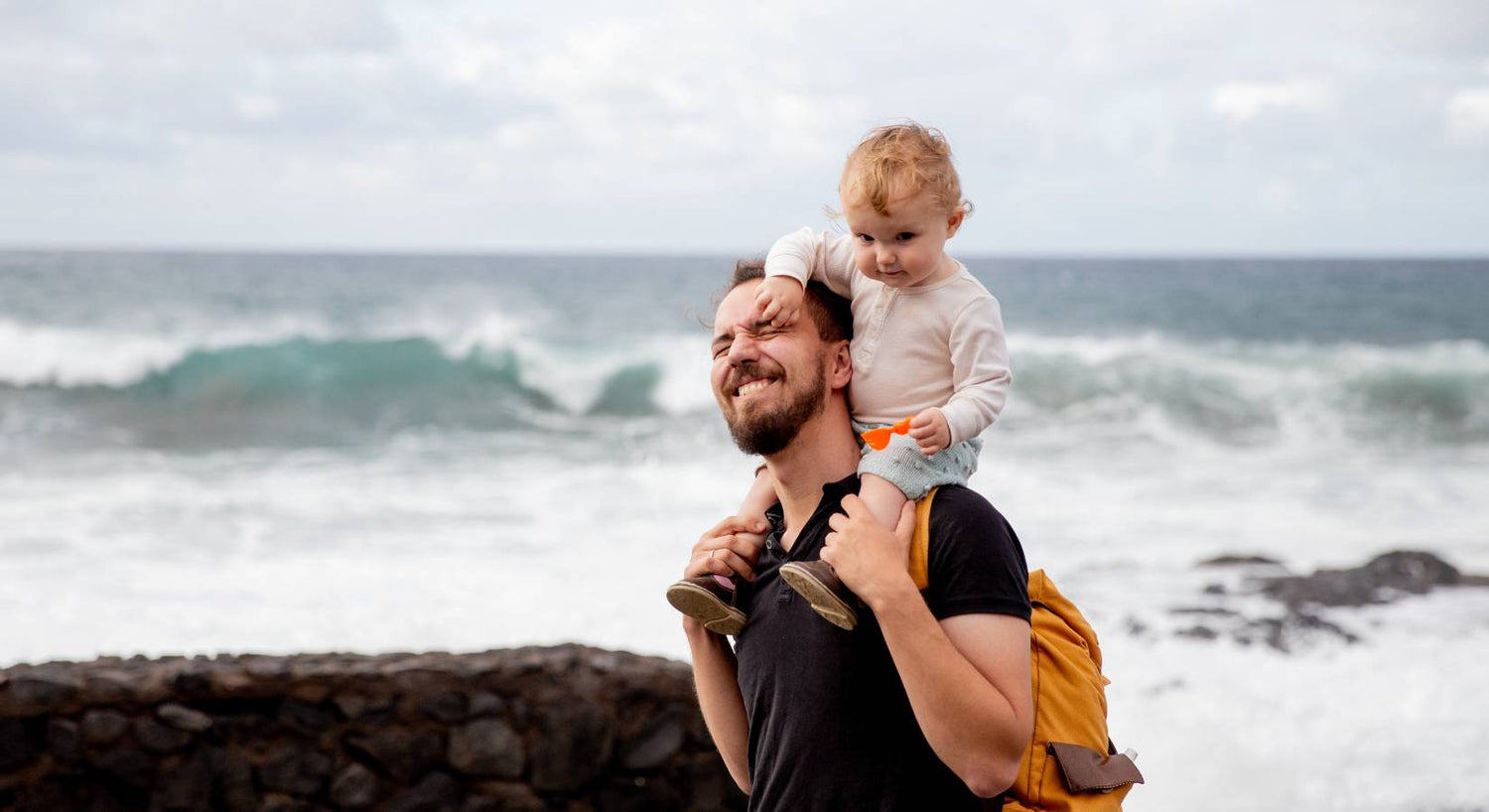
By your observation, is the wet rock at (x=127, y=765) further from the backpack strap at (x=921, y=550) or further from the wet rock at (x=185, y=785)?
the backpack strap at (x=921, y=550)

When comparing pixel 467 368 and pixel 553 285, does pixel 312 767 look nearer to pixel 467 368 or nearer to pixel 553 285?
pixel 467 368

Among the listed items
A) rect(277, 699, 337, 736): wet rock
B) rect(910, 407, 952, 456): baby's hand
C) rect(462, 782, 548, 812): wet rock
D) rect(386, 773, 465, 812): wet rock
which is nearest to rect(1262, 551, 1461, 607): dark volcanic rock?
rect(462, 782, 548, 812): wet rock

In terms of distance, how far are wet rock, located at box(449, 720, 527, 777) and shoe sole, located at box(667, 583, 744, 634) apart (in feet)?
8.39

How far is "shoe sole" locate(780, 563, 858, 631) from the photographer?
2.04m

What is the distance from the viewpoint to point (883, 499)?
7.11 feet

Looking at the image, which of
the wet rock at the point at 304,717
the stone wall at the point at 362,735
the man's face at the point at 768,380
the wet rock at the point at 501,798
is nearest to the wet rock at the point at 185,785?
the stone wall at the point at 362,735

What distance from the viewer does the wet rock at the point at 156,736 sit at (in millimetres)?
4516

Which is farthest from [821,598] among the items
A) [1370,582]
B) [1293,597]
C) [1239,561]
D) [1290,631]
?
[1239,561]

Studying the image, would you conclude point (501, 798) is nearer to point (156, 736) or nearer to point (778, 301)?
point (156, 736)

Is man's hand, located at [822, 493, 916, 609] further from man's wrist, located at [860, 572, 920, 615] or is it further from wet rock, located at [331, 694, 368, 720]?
wet rock, located at [331, 694, 368, 720]

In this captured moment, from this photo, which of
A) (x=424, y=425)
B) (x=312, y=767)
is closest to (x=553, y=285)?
(x=424, y=425)

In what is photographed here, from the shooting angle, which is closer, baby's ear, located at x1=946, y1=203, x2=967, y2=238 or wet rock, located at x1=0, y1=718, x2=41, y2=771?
baby's ear, located at x1=946, y1=203, x2=967, y2=238

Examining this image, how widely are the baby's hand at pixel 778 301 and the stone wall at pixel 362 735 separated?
270 cm

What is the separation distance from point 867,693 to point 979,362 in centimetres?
57
